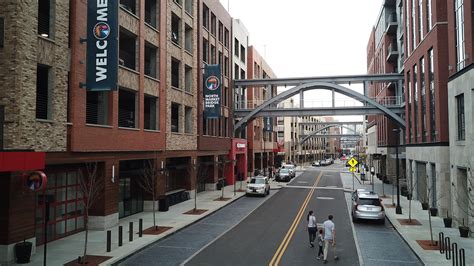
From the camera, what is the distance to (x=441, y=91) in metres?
26.0

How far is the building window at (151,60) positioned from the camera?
1109 inches

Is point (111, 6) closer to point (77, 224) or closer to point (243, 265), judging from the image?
point (77, 224)

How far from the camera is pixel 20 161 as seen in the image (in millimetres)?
13781

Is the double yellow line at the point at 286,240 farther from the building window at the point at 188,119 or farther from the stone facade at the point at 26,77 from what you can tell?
the building window at the point at 188,119

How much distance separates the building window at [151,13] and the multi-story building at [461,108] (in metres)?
19.3

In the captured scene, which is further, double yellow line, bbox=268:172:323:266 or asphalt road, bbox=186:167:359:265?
asphalt road, bbox=186:167:359:265

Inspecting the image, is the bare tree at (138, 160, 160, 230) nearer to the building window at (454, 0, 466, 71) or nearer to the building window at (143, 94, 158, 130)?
the building window at (143, 94, 158, 130)

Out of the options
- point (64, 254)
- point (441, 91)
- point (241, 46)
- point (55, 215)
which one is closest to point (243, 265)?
point (64, 254)

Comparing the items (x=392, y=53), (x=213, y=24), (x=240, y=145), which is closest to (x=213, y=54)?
(x=213, y=24)

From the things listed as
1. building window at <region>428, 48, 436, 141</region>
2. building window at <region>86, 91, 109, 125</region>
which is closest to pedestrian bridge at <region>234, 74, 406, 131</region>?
building window at <region>428, 48, 436, 141</region>

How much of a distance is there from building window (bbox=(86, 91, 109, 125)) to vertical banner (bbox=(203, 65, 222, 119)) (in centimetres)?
1512

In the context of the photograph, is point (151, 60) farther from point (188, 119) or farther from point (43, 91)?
point (43, 91)

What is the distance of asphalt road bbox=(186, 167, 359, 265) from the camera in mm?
15328

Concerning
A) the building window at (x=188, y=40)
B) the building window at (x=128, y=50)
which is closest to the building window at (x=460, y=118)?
the building window at (x=128, y=50)
